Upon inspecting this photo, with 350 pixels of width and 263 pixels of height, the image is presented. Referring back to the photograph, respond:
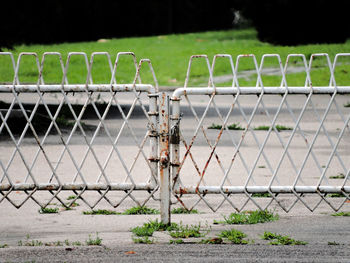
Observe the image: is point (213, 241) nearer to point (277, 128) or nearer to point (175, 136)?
point (175, 136)

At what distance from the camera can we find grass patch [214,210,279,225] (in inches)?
248

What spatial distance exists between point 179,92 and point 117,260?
170 centimetres

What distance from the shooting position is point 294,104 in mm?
18688

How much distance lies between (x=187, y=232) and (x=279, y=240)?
79 centimetres

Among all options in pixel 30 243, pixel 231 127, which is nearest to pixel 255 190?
pixel 30 243

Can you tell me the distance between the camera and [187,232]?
581cm

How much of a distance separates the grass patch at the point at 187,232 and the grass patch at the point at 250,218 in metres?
0.36

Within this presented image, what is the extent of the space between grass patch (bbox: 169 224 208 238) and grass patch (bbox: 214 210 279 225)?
0.36m

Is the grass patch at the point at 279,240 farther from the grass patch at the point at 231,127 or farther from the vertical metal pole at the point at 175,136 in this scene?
the grass patch at the point at 231,127

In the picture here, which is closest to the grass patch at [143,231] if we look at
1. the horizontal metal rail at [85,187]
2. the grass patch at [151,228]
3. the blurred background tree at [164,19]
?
the grass patch at [151,228]

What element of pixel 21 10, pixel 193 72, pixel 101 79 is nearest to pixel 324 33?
pixel 193 72

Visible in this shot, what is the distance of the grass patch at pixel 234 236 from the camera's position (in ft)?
18.3

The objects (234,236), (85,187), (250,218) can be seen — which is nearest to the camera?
(234,236)

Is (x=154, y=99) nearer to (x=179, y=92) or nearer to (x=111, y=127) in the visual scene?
(x=179, y=92)
